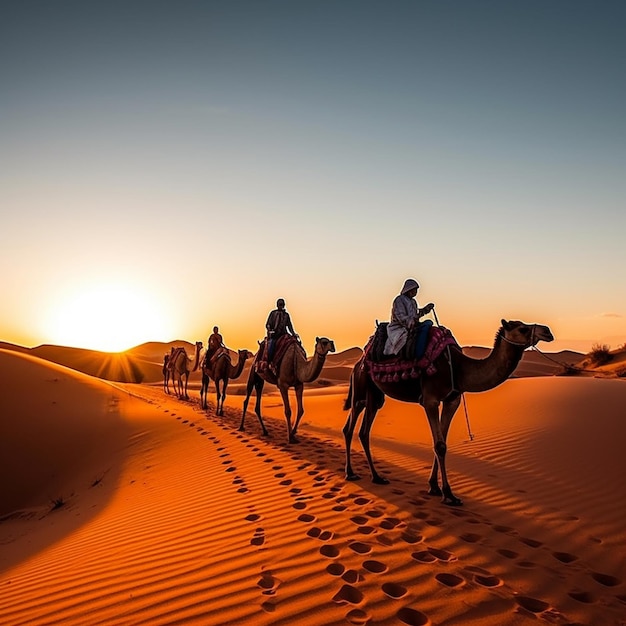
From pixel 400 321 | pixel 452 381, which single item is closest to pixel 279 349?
pixel 400 321

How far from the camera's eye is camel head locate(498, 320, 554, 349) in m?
5.43

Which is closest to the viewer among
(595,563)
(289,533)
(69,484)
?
(595,563)

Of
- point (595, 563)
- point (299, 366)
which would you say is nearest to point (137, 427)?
point (299, 366)

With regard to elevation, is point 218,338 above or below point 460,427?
above

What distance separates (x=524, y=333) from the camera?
18.2ft

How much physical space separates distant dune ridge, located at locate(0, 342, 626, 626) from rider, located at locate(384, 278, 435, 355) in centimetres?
202

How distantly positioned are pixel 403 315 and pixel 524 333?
1758mm

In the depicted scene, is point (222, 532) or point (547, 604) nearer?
point (547, 604)

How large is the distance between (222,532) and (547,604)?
318cm

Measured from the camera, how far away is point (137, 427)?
43.9 feet

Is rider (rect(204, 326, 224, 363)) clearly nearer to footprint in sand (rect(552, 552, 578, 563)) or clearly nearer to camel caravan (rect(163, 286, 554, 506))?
camel caravan (rect(163, 286, 554, 506))

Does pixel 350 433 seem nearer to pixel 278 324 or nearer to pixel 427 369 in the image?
pixel 427 369

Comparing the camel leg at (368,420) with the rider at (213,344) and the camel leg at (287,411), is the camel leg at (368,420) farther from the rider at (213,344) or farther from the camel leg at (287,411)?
the rider at (213,344)

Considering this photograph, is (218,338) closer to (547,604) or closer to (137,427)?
(137,427)
